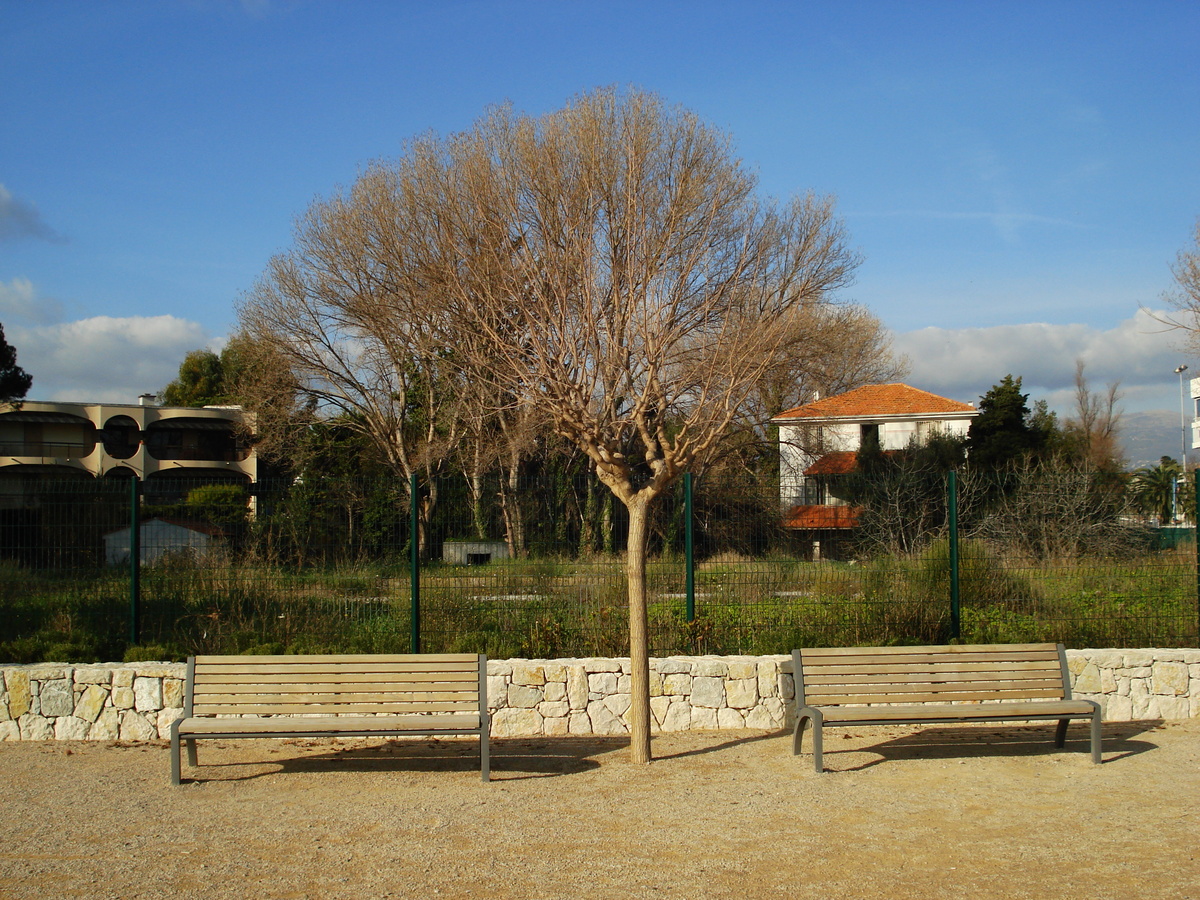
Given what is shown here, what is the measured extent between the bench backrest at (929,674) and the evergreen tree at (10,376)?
96.2 feet

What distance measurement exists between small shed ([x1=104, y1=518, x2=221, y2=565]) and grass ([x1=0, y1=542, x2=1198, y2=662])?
13cm

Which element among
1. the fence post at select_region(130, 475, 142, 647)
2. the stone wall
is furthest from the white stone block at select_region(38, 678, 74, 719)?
the fence post at select_region(130, 475, 142, 647)

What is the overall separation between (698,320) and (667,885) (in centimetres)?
1718

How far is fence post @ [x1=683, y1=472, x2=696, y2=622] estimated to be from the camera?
8.78m

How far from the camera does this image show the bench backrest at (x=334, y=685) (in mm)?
6781

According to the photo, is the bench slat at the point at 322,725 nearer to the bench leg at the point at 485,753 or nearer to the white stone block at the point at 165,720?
the bench leg at the point at 485,753

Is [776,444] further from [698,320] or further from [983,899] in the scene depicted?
[983,899]

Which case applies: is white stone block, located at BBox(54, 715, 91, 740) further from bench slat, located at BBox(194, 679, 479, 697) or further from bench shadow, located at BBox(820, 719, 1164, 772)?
bench shadow, located at BBox(820, 719, 1164, 772)

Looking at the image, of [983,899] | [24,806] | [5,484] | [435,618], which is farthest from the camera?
[5,484]

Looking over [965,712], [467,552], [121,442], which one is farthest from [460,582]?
[121,442]

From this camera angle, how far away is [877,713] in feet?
22.3

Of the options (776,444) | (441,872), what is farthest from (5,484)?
(776,444)

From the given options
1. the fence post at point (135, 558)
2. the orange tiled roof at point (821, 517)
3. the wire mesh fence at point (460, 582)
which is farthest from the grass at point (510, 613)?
the orange tiled roof at point (821, 517)

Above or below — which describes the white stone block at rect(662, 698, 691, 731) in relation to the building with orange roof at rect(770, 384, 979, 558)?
below
